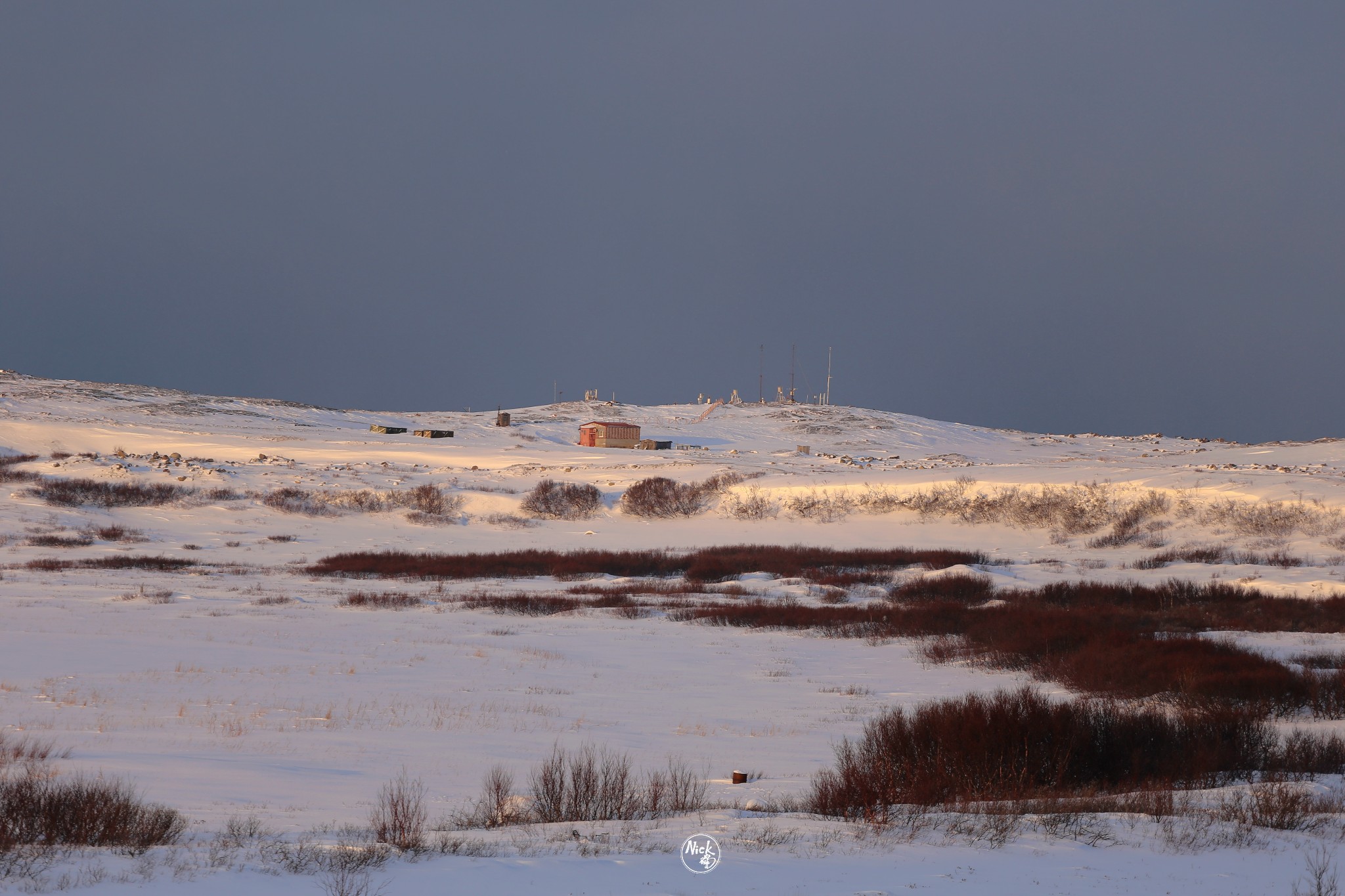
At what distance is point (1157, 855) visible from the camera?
613cm

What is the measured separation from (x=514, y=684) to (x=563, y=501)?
34495 mm

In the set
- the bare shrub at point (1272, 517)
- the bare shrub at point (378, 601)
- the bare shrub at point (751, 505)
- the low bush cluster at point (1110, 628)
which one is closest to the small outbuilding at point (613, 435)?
the bare shrub at point (751, 505)

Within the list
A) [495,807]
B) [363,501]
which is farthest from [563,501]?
[495,807]

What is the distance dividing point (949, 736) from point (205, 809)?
6255 mm

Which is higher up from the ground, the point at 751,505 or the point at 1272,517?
the point at 1272,517

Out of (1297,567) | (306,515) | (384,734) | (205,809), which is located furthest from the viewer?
(306,515)

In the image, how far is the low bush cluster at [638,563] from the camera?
98.4 ft

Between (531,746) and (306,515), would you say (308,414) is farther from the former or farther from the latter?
(531,746)

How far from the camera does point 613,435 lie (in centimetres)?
8031

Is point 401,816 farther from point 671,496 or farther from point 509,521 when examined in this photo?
point 671,496

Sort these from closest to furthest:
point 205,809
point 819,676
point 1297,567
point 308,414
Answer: point 205,809
point 819,676
point 1297,567
point 308,414

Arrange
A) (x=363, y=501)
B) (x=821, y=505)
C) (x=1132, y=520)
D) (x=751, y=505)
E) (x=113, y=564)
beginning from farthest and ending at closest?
(x=363, y=501)
(x=751, y=505)
(x=821, y=505)
(x=1132, y=520)
(x=113, y=564)

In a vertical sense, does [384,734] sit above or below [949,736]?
below

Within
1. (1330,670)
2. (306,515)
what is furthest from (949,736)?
(306,515)
